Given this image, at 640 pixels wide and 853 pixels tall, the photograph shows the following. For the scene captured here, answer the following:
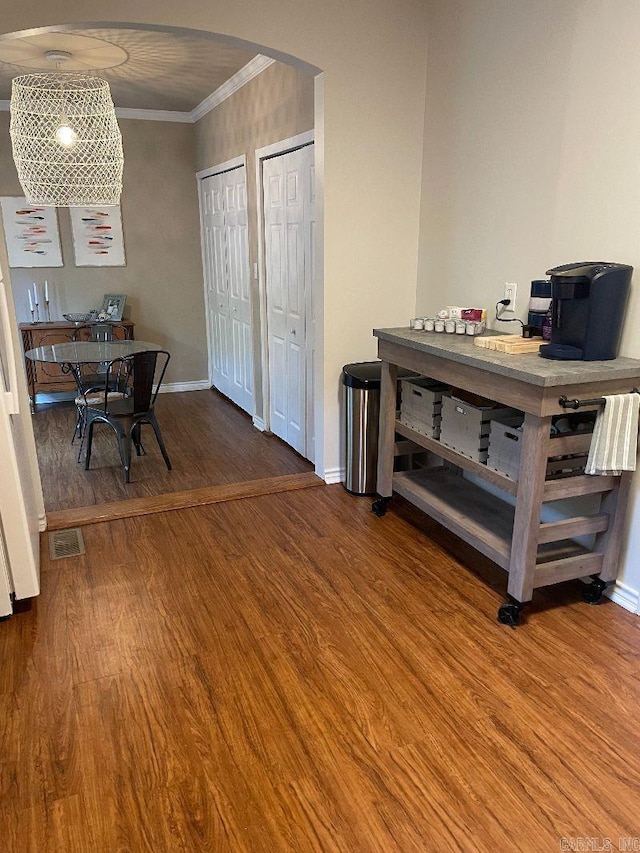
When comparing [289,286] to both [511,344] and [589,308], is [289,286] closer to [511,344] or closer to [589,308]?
[511,344]

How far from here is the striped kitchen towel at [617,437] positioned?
217cm

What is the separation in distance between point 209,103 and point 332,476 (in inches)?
146

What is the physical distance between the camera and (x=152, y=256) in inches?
247

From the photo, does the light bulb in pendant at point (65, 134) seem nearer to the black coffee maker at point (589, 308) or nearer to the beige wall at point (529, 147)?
the beige wall at point (529, 147)

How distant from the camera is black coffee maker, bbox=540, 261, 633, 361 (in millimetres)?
2186

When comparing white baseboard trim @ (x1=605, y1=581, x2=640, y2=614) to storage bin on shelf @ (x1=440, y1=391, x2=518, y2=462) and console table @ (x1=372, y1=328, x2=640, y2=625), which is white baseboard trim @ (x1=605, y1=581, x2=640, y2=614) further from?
storage bin on shelf @ (x1=440, y1=391, x2=518, y2=462)

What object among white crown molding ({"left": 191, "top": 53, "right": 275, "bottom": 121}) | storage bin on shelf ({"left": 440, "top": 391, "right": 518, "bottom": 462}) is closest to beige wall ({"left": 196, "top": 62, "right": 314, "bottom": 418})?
white crown molding ({"left": 191, "top": 53, "right": 275, "bottom": 121})

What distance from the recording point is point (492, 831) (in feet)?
5.03

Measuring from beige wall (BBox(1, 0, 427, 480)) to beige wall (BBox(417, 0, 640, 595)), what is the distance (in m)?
0.14

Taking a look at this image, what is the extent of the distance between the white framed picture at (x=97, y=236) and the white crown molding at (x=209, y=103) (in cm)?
87

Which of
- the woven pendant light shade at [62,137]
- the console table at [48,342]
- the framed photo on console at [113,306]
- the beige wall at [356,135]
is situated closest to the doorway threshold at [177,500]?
the beige wall at [356,135]

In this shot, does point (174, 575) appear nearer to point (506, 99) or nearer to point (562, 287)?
point (562, 287)

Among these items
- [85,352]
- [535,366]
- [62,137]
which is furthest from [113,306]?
[535,366]

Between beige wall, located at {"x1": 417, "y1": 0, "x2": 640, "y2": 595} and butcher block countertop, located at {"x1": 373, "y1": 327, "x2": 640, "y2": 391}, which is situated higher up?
beige wall, located at {"x1": 417, "y1": 0, "x2": 640, "y2": 595}
